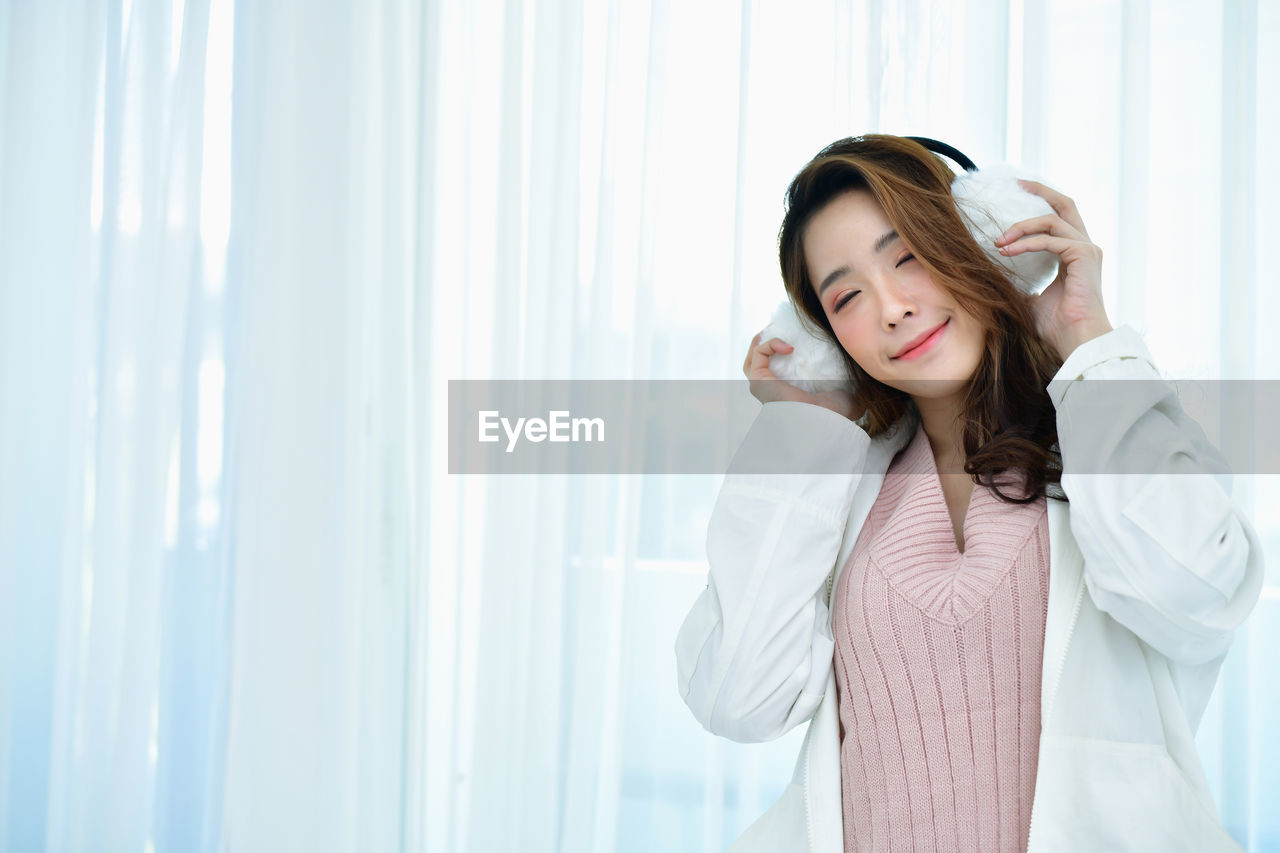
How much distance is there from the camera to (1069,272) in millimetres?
805

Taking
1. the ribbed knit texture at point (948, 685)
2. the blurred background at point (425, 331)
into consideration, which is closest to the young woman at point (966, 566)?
the ribbed knit texture at point (948, 685)

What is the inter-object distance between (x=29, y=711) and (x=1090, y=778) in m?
2.00

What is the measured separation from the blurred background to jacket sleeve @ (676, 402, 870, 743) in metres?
0.59

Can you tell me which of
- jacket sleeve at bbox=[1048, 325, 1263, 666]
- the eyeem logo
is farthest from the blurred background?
jacket sleeve at bbox=[1048, 325, 1263, 666]

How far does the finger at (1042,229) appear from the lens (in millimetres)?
803

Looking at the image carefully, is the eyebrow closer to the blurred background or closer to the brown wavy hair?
the brown wavy hair

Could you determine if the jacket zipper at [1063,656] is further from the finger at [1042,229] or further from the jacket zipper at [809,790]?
the finger at [1042,229]

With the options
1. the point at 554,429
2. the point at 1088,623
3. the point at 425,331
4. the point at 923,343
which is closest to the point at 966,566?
the point at 1088,623

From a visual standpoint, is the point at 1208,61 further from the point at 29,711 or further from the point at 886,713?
the point at 29,711

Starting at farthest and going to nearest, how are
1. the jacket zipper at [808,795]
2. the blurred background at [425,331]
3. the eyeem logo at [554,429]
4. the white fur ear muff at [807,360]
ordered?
1. the eyeem logo at [554,429]
2. the blurred background at [425,331]
3. the white fur ear muff at [807,360]
4. the jacket zipper at [808,795]

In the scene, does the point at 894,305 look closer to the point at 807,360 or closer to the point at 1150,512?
the point at 807,360

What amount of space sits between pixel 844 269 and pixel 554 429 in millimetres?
759

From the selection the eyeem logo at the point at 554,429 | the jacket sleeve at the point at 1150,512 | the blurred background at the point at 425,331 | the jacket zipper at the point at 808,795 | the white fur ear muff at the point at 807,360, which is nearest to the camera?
the jacket sleeve at the point at 1150,512

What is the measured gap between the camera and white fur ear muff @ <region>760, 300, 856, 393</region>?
96cm
